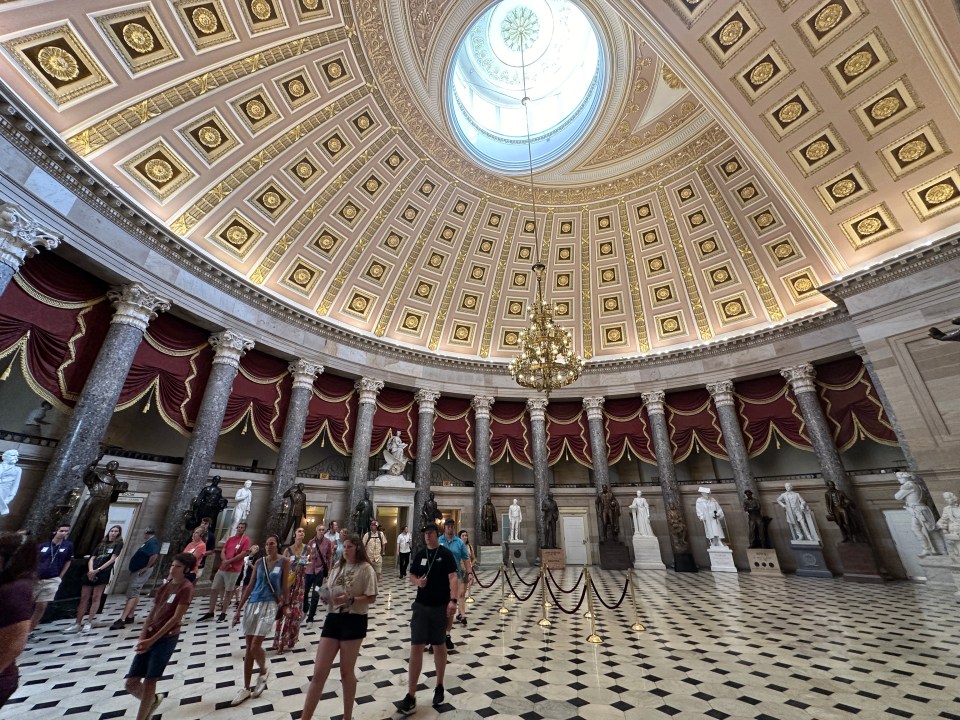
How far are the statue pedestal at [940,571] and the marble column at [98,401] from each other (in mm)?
18410

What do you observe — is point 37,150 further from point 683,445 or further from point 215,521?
point 683,445

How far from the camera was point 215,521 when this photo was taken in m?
9.97

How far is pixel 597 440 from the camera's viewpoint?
55.9ft

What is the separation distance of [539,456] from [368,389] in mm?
7592

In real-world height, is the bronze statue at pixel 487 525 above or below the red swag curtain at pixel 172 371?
below

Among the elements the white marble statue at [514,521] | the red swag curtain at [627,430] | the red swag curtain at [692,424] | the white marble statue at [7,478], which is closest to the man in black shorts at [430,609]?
the white marble statue at [7,478]

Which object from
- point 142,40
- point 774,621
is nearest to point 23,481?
point 142,40

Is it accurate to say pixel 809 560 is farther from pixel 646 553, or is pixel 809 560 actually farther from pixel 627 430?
pixel 627 430

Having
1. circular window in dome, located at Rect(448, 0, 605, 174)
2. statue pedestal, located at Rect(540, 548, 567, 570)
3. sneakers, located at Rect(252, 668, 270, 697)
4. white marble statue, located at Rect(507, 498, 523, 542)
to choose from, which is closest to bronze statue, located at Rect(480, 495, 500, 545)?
white marble statue, located at Rect(507, 498, 523, 542)

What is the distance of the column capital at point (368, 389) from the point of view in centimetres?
1501

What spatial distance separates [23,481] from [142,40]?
9699 millimetres

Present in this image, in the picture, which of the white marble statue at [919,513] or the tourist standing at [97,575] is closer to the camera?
the tourist standing at [97,575]

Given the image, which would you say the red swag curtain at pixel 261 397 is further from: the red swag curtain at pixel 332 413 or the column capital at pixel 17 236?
the column capital at pixel 17 236

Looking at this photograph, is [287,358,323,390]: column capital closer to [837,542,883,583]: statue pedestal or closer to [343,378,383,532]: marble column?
[343,378,383,532]: marble column
